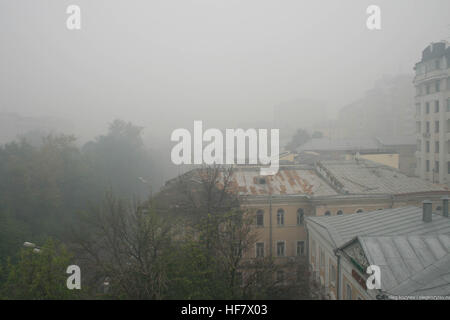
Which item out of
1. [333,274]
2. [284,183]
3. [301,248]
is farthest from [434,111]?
[333,274]

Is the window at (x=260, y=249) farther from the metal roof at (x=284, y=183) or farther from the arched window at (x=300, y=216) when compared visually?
the metal roof at (x=284, y=183)

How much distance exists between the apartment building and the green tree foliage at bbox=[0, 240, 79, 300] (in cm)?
863

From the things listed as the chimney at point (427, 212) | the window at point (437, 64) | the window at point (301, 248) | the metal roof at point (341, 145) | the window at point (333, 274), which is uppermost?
the window at point (437, 64)

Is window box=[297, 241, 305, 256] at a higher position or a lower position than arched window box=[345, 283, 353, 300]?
lower

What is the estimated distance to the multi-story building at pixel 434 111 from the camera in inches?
1227

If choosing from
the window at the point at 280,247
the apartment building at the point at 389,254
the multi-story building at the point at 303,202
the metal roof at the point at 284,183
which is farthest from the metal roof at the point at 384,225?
the metal roof at the point at 284,183

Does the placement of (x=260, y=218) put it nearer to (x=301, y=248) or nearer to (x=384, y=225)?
(x=301, y=248)

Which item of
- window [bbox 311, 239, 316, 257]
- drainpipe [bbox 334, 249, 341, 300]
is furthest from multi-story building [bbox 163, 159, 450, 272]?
drainpipe [bbox 334, 249, 341, 300]

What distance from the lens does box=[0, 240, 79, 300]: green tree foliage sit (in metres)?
8.97

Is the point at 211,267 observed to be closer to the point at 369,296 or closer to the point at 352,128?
the point at 369,296

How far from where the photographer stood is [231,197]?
19.4 meters

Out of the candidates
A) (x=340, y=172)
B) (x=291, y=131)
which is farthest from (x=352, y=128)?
(x=340, y=172)

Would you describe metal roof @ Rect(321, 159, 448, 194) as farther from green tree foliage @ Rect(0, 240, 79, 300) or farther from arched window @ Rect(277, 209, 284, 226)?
green tree foliage @ Rect(0, 240, 79, 300)

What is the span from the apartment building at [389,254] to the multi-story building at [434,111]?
75.2 ft
